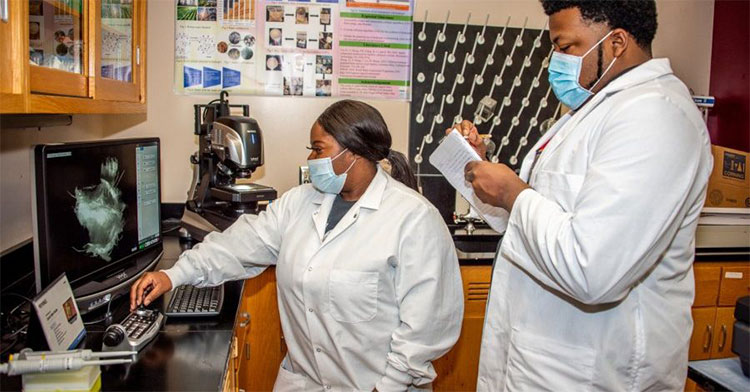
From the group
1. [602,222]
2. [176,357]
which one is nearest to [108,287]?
[176,357]

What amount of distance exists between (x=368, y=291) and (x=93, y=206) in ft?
2.47

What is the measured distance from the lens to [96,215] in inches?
58.5

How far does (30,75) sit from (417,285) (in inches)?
41.3

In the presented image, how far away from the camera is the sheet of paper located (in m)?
1.38

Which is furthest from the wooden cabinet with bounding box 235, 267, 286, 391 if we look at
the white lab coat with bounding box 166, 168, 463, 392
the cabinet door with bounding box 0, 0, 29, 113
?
the cabinet door with bounding box 0, 0, 29, 113

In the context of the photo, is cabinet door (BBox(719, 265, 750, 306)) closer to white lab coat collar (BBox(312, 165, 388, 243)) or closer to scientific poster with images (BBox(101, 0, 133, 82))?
white lab coat collar (BBox(312, 165, 388, 243))

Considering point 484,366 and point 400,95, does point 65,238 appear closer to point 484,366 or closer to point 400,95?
point 484,366

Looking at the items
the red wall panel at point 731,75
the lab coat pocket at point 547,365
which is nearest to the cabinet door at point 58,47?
the lab coat pocket at point 547,365

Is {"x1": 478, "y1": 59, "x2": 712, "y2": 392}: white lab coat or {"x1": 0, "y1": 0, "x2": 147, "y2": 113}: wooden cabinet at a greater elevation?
{"x1": 0, "y1": 0, "x2": 147, "y2": 113}: wooden cabinet

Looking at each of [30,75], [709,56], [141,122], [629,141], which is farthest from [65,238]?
[709,56]

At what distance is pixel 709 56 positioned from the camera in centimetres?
297

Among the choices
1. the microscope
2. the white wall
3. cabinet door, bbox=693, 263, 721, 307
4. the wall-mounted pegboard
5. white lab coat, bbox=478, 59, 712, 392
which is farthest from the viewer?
the wall-mounted pegboard

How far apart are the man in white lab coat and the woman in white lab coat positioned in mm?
228

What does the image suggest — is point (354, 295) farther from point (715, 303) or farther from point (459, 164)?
point (715, 303)
